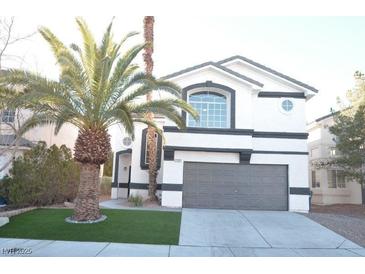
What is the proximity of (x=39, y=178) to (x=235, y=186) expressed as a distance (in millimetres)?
9531

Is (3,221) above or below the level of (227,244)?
above

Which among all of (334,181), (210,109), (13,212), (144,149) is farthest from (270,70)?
(13,212)

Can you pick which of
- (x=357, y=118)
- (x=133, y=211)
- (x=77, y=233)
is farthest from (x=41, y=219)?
(x=357, y=118)

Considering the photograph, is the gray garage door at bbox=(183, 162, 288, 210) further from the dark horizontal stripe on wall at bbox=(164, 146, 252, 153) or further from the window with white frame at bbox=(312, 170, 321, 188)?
the window with white frame at bbox=(312, 170, 321, 188)

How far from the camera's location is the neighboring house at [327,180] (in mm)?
22234

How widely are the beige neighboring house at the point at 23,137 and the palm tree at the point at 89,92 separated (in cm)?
408

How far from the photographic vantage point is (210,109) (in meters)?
17.1

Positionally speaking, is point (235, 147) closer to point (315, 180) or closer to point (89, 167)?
point (89, 167)

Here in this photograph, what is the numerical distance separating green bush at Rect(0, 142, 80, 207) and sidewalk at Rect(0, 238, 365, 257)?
16.9ft

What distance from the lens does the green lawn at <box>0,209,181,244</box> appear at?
32.0 feet

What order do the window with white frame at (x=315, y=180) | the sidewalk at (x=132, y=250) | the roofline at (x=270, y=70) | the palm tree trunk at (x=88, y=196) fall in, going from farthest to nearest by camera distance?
the window with white frame at (x=315, y=180) → the roofline at (x=270, y=70) → the palm tree trunk at (x=88, y=196) → the sidewalk at (x=132, y=250)

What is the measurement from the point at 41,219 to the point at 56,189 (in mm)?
3399

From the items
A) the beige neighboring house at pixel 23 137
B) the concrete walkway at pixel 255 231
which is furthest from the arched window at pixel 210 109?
the beige neighboring house at pixel 23 137

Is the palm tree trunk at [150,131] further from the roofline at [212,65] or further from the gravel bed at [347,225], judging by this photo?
the gravel bed at [347,225]
